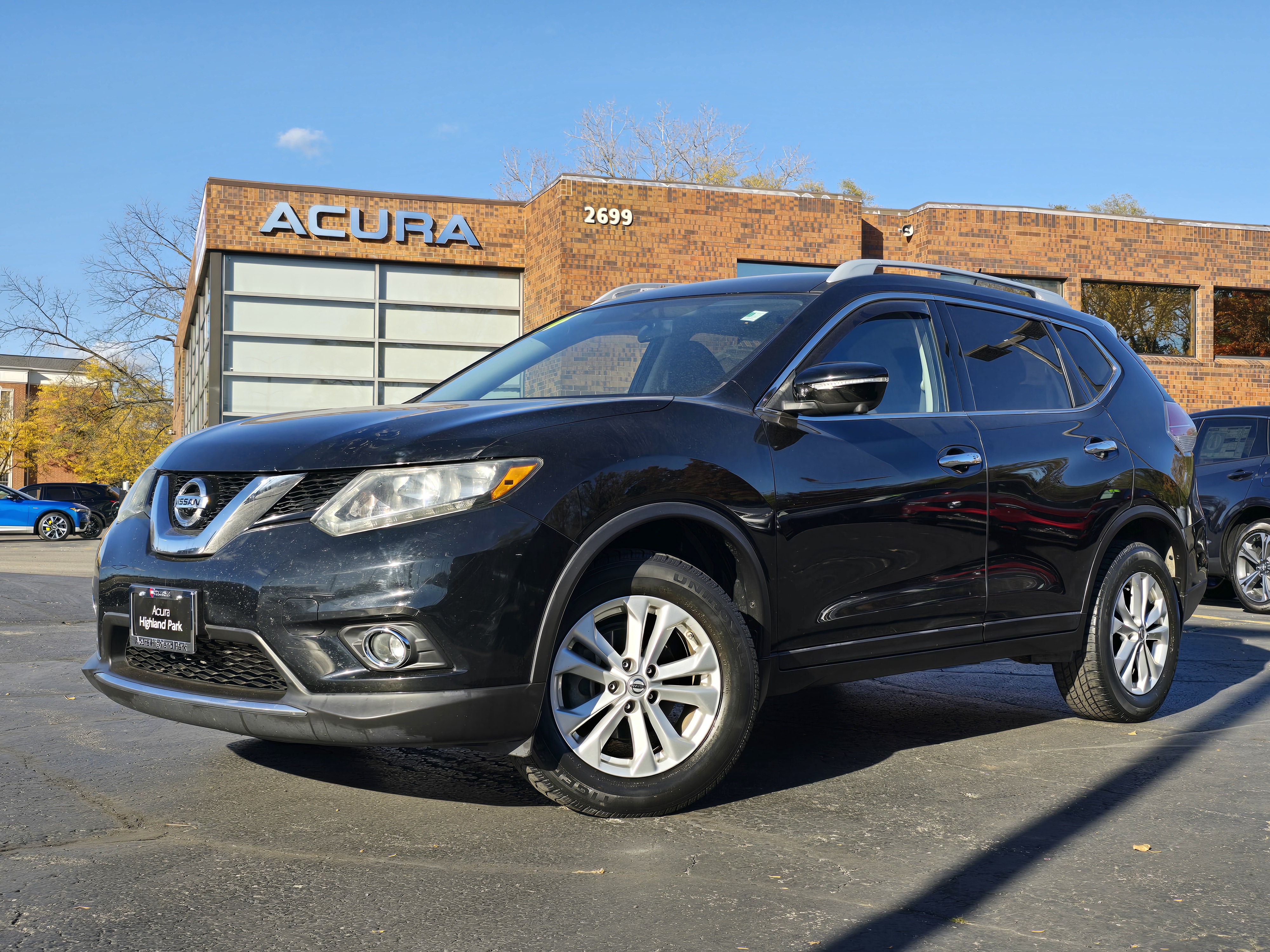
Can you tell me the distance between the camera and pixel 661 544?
4082 mm

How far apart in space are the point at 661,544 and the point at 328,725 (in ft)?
4.05

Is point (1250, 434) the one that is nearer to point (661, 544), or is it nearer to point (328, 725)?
point (661, 544)

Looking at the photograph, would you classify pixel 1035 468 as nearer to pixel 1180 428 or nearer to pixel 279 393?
pixel 1180 428

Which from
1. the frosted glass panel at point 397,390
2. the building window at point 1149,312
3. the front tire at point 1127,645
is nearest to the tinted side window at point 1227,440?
the front tire at point 1127,645

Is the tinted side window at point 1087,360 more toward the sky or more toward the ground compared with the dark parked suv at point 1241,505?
more toward the sky

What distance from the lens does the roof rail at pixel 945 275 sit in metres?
4.80

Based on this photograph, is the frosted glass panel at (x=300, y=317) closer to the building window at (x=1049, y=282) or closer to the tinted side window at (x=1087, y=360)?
the building window at (x=1049, y=282)

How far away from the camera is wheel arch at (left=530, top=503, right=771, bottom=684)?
11.7ft

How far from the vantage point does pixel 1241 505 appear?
10.9 meters

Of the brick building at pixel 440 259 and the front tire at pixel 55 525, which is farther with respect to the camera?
the front tire at pixel 55 525

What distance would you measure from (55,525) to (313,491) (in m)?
30.4

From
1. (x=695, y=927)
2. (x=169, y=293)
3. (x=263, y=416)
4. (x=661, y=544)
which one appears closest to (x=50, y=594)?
(x=263, y=416)

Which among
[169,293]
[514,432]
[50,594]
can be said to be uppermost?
[169,293]

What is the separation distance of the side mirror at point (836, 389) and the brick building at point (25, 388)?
3022 inches
